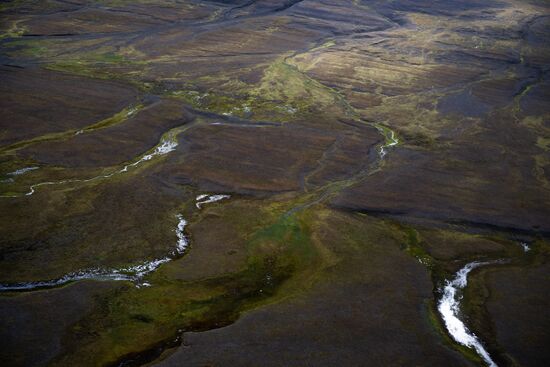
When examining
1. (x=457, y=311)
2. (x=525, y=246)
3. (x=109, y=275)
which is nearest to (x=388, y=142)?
(x=525, y=246)

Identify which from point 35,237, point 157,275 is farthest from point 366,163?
point 35,237

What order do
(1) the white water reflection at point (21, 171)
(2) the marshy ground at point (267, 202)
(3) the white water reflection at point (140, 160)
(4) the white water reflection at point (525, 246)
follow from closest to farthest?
(2) the marshy ground at point (267, 202)
(4) the white water reflection at point (525, 246)
(3) the white water reflection at point (140, 160)
(1) the white water reflection at point (21, 171)

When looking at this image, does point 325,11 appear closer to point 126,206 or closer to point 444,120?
point 444,120

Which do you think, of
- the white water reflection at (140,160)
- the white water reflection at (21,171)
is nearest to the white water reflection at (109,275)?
the white water reflection at (140,160)

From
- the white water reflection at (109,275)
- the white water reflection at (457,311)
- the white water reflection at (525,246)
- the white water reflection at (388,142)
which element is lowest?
the white water reflection at (457,311)

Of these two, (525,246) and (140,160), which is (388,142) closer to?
(525,246)

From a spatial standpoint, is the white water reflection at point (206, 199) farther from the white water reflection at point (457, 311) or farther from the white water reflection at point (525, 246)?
the white water reflection at point (525, 246)

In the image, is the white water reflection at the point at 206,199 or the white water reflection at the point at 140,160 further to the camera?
the white water reflection at the point at 140,160
